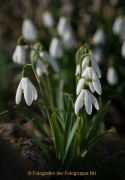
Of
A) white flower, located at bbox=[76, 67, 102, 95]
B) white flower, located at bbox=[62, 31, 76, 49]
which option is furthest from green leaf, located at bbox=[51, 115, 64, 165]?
white flower, located at bbox=[62, 31, 76, 49]

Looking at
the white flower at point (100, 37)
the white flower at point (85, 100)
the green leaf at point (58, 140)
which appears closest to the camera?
the white flower at point (85, 100)

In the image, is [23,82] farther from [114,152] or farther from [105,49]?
[105,49]

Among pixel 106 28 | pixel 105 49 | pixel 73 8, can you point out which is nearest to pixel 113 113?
pixel 105 49

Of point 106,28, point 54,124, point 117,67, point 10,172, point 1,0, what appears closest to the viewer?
point 10,172

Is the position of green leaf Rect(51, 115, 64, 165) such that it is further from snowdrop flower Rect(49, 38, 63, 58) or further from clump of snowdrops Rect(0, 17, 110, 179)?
snowdrop flower Rect(49, 38, 63, 58)

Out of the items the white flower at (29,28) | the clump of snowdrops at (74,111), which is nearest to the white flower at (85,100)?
the clump of snowdrops at (74,111)

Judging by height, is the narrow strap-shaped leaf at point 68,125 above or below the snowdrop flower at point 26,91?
below

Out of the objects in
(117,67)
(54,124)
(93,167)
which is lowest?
(93,167)

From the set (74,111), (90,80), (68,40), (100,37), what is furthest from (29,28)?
(90,80)

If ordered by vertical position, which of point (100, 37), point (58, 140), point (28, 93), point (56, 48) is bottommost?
point (58, 140)

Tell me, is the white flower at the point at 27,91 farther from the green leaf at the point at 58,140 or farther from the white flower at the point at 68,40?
the white flower at the point at 68,40

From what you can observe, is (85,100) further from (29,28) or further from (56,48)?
(29,28)
